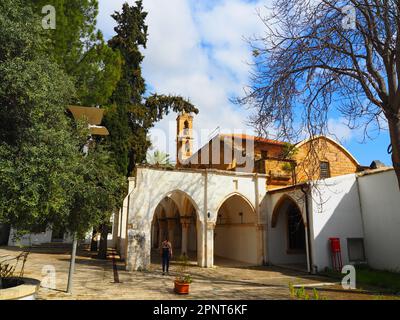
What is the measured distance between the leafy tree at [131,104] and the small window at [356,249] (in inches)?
421

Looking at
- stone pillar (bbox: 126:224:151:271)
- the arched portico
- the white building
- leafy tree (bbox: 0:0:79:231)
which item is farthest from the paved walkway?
leafy tree (bbox: 0:0:79:231)

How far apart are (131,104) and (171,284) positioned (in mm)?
11105

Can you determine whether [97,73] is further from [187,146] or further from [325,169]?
[187,146]

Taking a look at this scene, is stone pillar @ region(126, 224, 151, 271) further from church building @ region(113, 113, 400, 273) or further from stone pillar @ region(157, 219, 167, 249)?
stone pillar @ region(157, 219, 167, 249)

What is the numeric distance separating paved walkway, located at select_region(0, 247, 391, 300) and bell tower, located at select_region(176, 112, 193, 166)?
20.4 m

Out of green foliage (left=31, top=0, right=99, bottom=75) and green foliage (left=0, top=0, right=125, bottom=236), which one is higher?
green foliage (left=31, top=0, right=99, bottom=75)

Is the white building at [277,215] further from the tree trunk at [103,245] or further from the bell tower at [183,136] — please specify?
the bell tower at [183,136]

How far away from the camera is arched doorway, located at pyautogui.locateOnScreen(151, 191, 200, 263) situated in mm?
19438

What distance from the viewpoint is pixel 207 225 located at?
53.4 ft

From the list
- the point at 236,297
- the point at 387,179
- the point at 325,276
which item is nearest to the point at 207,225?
the point at 325,276

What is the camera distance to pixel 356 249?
1461 cm

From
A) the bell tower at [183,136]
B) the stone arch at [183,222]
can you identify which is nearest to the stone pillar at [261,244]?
the stone arch at [183,222]

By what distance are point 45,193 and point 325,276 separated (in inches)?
473

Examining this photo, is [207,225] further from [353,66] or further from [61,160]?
[61,160]
